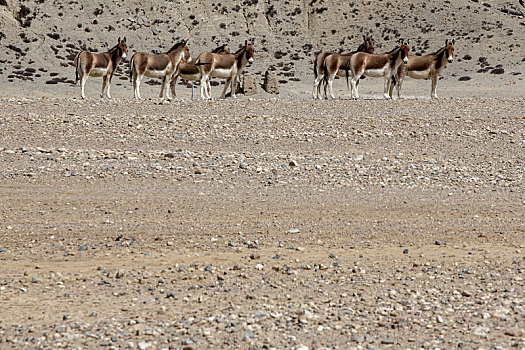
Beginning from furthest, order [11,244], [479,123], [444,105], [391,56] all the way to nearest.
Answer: [391,56] < [444,105] < [479,123] < [11,244]

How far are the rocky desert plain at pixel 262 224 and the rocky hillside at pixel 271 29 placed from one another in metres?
35.6

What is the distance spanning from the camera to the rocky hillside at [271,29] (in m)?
56.0

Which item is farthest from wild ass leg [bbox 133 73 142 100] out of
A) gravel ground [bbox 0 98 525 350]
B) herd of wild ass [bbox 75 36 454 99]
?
gravel ground [bbox 0 98 525 350]

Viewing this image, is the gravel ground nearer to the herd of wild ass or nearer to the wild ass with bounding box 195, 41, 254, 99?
the herd of wild ass

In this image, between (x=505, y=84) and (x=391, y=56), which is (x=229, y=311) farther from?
(x=505, y=84)

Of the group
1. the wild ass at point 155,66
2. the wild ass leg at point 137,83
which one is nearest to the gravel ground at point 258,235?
the wild ass leg at point 137,83

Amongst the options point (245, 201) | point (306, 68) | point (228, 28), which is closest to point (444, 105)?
point (245, 201)

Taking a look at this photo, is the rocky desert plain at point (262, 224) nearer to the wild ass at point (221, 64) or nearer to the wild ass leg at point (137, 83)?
the wild ass leg at point (137, 83)

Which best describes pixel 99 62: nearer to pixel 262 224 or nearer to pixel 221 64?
pixel 221 64

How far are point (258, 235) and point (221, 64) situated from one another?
17.8m

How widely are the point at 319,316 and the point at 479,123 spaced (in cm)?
1228

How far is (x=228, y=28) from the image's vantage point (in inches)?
2751

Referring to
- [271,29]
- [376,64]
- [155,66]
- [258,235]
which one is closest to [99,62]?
[155,66]

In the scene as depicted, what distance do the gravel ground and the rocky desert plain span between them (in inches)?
1.1
